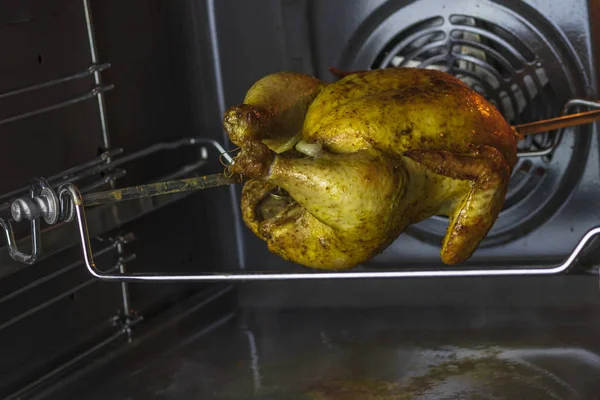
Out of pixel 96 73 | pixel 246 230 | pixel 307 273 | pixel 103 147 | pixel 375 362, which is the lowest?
pixel 375 362

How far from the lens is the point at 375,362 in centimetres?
149

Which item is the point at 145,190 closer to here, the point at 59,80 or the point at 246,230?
the point at 59,80

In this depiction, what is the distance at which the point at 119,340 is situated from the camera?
1.56 meters

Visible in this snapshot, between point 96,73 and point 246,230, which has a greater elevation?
point 96,73

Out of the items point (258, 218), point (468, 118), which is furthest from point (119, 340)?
point (468, 118)

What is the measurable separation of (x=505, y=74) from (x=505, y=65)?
35mm

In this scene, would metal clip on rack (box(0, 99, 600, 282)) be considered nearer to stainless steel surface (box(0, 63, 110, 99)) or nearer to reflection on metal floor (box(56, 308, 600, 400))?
stainless steel surface (box(0, 63, 110, 99))

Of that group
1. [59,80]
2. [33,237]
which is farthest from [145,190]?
[59,80]

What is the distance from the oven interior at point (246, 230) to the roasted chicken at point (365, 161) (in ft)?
0.84

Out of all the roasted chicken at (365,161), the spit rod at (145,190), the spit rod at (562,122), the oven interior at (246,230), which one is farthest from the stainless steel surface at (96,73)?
the spit rod at (562,122)

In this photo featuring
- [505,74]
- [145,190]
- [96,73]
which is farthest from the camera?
[505,74]

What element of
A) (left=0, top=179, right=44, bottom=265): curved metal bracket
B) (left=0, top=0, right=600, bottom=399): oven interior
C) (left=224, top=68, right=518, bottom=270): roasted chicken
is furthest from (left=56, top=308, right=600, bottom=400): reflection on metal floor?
(left=0, top=179, right=44, bottom=265): curved metal bracket

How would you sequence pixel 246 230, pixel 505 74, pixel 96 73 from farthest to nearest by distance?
pixel 246 230
pixel 505 74
pixel 96 73

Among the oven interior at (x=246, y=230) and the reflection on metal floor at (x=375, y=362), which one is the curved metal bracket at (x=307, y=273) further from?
the reflection on metal floor at (x=375, y=362)
